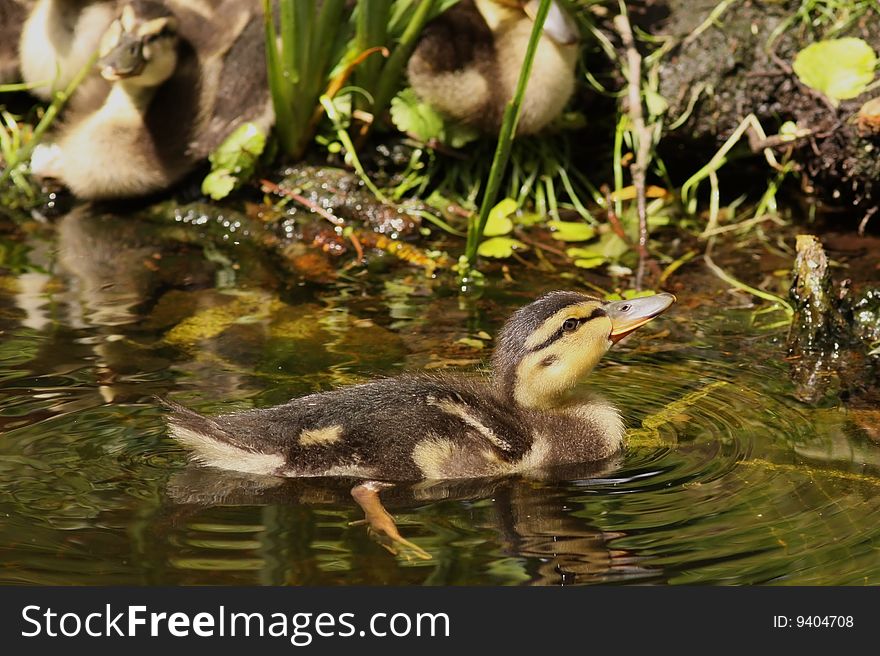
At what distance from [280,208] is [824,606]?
3.76 m

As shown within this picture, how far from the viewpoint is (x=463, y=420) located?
3.95 metres

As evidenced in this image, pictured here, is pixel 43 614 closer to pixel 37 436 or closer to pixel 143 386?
pixel 37 436

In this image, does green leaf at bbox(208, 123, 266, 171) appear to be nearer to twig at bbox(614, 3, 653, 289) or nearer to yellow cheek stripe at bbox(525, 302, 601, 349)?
twig at bbox(614, 3, 653, 289)

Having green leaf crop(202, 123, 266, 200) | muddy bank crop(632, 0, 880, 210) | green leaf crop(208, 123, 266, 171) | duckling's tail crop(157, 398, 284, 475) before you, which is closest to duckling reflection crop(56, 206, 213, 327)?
green leaf crop(202, 123, 266, 200)

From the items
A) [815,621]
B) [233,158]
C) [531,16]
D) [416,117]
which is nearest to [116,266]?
[233,158]

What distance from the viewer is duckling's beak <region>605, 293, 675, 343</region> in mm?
4180

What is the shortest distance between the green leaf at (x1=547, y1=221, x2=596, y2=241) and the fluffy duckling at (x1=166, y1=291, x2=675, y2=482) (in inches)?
79.3

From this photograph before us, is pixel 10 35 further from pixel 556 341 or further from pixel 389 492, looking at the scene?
pixel 389 492

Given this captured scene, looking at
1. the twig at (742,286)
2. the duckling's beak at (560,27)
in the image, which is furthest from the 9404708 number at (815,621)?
the duckling's beak at (560,27)

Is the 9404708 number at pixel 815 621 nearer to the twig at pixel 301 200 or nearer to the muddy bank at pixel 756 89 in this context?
the muddy bank at pixel 756 89

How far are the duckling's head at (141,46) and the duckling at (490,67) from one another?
1077 millimetres

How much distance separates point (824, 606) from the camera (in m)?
3.27

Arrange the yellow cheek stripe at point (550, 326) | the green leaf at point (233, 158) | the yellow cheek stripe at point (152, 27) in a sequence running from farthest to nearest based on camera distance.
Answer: the green leaf at point (233, 158), the yellow cheek stripe at point (152, 27), the yellow cheek stripe at point (550, 326)

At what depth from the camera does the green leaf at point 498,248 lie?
5957 millimetres
